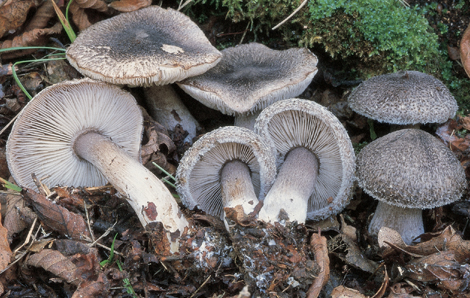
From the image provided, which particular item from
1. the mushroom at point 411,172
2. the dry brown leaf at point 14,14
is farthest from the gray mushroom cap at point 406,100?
the dry brown leaf at point 14,14

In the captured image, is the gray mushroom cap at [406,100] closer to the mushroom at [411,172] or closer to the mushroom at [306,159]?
the mushroom at [411,172]

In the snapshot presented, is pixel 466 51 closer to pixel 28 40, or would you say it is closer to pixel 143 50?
pixel 143 50

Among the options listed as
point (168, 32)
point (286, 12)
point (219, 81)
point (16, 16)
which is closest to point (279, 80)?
point (219, 81)

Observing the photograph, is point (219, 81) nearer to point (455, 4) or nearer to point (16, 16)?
point (16, 16)

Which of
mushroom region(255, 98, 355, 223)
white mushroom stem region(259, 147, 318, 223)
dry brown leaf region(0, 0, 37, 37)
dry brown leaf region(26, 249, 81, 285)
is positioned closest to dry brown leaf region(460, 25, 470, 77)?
mushroom region(255, 98, 355, 223)

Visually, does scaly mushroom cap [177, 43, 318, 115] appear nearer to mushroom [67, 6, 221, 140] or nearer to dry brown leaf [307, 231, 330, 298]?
mushroom [67, 6, 221, 140]

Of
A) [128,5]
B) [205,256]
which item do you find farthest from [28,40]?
[205,256]
